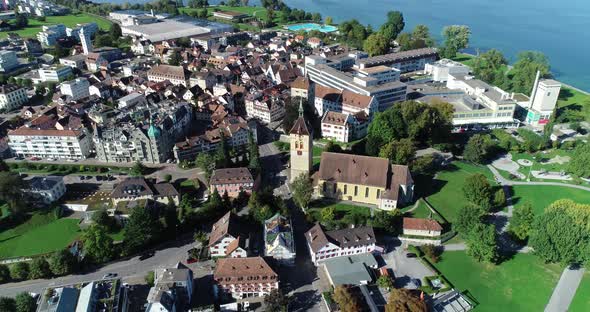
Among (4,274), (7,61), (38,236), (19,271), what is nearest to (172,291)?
(19,271)

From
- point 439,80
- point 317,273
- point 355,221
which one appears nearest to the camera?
point 317,273

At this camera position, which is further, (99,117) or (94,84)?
(94,84)

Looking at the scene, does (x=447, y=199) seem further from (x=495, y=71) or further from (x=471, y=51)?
(x=471, y=51)

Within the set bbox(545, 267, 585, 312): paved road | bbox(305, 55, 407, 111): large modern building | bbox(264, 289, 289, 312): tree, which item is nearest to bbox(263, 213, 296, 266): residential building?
bbox(264, 289, 289, 312): tree

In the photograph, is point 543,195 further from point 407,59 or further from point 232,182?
point 407,59

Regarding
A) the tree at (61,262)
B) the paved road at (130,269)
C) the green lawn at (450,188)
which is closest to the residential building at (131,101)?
the paved road at (130,269)

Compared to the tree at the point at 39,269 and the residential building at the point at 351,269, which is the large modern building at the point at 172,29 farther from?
the residential building at the point at 351,269

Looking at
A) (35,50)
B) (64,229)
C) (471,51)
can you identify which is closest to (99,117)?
(64,229)
